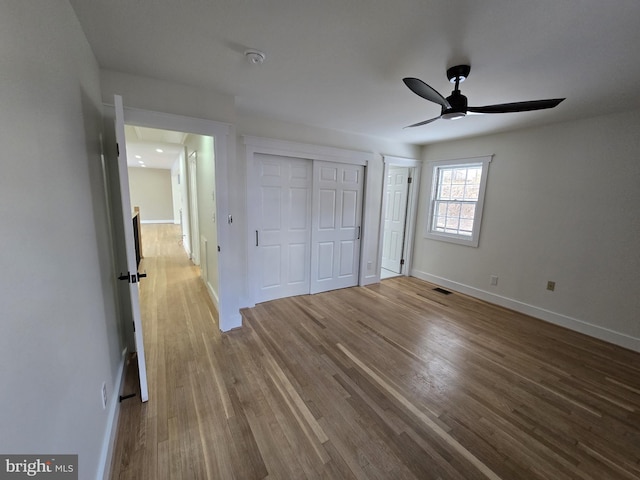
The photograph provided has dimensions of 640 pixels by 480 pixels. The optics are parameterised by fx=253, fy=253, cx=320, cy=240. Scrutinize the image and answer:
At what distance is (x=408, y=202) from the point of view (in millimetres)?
4914

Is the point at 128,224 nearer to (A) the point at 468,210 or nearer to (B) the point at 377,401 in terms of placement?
(B) the point at 377,401

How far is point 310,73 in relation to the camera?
2.06 m

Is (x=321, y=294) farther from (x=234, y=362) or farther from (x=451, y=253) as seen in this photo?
(x=451, y=253)

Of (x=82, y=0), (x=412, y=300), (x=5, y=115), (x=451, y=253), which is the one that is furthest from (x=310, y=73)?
(x=451, y=253)

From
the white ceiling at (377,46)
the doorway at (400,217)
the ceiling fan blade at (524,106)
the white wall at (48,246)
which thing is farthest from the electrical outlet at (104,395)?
the doorway at (400,217)

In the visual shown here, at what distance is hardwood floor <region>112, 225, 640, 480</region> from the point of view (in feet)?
4.87

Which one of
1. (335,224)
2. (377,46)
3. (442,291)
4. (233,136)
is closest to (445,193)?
(442,291)

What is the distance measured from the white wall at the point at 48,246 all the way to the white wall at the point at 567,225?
4590mm

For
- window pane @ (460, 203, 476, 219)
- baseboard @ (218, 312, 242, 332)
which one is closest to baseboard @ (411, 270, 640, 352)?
window pane @ (460, 203, 476, 219)

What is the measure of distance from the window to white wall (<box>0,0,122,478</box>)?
458cm

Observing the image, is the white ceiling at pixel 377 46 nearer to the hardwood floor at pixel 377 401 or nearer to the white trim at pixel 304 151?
the white trim at pixel 304 151

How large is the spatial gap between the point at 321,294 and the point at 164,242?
5706 millimetres

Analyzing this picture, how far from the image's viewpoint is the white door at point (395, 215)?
4977 millimetres

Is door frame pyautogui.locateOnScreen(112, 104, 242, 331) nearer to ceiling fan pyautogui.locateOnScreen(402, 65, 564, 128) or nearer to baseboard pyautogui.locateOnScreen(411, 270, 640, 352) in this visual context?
ceiling fan pyautogui.locateOnScreen(402, 65, 564, 128)
